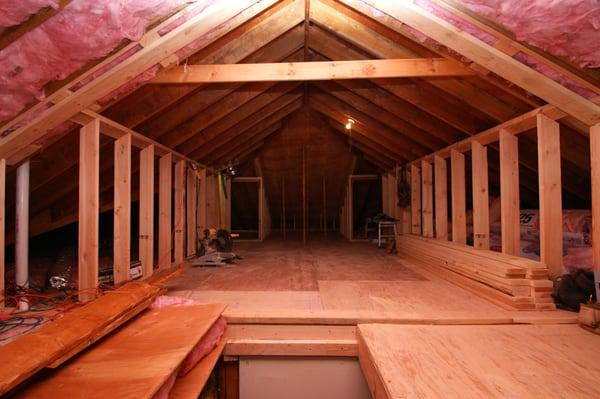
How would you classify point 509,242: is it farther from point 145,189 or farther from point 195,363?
point 145,189

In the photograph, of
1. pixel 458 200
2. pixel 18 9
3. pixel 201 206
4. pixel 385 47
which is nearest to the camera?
pixel 18 9

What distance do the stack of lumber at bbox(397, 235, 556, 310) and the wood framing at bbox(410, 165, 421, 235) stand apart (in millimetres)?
1594

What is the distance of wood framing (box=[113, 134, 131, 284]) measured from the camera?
9.09 ft

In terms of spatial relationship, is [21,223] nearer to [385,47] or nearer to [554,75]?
[385,47]

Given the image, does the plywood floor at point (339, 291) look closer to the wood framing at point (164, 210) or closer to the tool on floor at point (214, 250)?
the tool on floor at point (214, 250)

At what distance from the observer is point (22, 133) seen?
80.4 inches

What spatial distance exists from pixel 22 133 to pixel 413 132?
4.16 m

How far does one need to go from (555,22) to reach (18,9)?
8.80ft

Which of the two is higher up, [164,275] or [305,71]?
Result: [305,71]

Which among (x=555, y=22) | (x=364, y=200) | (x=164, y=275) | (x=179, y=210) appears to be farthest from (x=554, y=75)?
(x=364, y=200)

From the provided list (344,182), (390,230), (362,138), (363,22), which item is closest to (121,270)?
(363,22)

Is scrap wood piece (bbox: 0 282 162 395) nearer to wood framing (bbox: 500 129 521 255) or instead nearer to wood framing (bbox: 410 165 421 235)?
wood framing (bbox: 500 129 521 255)

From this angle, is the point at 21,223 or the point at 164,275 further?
the point at 164,275

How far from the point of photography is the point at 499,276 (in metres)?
2.44
